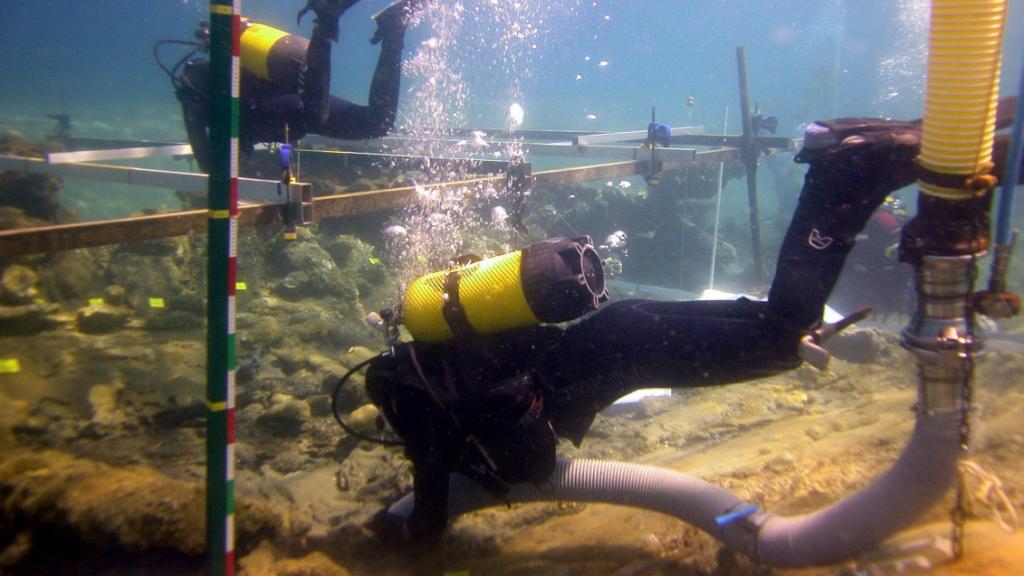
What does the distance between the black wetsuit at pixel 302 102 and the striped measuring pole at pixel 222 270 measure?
285 centimetres

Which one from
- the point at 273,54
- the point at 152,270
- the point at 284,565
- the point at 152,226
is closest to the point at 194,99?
the point at 273,54

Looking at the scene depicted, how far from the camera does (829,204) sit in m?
2.59

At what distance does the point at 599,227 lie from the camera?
14.8 meters

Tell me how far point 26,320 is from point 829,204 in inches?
288

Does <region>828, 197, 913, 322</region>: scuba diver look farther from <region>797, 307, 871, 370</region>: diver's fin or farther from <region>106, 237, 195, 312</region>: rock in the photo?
<region>106, 237, 195, 312</region>: rock

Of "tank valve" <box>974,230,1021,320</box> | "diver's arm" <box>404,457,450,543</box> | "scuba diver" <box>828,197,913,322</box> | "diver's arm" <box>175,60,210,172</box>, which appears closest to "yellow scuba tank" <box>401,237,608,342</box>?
"diver's arm" <box>404,457,450,543</box>

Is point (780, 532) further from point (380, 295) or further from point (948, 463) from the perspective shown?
point (380, 295)

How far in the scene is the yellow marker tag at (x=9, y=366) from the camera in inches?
200

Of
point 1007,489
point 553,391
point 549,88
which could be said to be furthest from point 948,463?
point 549,88

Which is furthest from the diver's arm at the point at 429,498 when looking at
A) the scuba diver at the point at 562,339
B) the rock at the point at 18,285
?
the rock at the point at 18,285

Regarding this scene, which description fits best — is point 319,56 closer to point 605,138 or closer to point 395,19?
point 395,19

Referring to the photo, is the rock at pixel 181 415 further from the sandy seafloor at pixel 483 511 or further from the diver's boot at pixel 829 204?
the diver's boot at pixel 829 204

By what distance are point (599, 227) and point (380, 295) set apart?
7556 millimetres

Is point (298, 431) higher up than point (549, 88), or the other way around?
point (549, 88)
